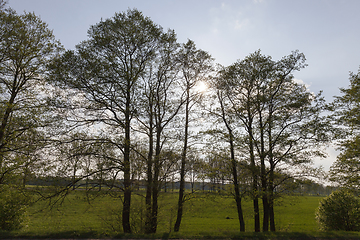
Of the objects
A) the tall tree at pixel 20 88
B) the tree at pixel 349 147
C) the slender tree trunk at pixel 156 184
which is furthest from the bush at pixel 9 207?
the tree at pixel 349 147

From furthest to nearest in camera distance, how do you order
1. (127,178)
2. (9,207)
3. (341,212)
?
(341,212)
(9,207)
(127,178)

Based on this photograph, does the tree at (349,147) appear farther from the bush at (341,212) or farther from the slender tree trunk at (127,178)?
the slender tree trunk at (127,178)

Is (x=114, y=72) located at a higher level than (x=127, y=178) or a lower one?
higher

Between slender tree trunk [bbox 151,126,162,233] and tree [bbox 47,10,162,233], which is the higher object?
tree [bbox 47,10,162,233]

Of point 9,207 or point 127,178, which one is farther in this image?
point 9,207

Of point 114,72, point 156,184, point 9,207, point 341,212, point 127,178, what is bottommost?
point 341,212

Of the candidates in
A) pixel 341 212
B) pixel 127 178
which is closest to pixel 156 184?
pixel 127 178

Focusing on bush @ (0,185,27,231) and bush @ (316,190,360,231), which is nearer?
bush @ (0,185,27,231)

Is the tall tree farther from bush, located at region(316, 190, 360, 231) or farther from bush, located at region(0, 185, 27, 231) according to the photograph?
bush, located at region(316, 190, 360, 231)

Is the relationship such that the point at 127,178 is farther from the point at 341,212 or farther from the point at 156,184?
the point at 341,212

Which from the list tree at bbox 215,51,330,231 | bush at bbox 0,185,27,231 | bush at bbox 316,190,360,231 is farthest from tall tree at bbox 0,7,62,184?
bush at bbox 316,190,360,231

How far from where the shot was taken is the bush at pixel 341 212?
53.7 feet

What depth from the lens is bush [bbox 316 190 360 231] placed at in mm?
16383

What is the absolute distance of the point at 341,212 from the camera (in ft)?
55.8
